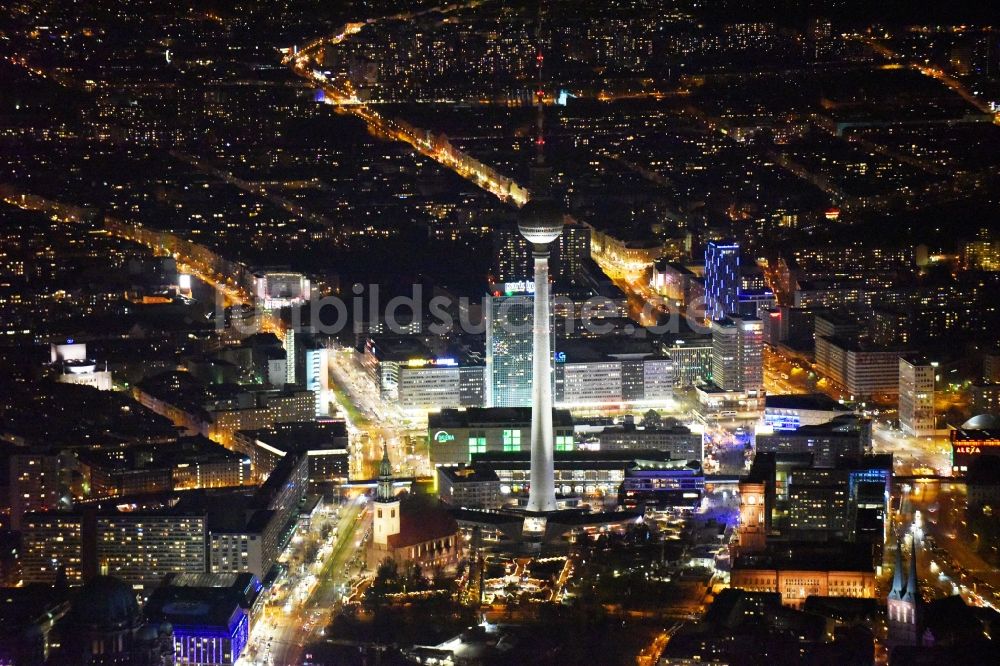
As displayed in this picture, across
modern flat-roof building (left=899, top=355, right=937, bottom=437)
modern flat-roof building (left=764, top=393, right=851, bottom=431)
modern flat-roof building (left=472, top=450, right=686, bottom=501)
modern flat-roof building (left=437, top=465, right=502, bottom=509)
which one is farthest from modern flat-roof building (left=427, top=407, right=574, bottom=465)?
modern flat-roof building (left=899, top=355, right=937, bottom=437)

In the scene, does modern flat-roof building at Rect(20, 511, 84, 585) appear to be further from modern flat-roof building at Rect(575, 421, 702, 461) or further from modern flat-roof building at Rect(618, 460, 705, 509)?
modern flat-roof building at Rect(575, 421, 702, 461)

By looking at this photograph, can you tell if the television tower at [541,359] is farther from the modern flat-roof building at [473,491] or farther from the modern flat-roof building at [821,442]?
the modern flat-roof building at [821,442]

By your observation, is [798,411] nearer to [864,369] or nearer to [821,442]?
[821,442]

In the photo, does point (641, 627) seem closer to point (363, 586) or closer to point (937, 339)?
point (363, 586)

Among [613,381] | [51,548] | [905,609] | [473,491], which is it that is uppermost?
[613,381]

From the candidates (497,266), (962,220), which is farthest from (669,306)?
(962,220)

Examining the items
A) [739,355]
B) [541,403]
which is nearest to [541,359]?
[541,403]

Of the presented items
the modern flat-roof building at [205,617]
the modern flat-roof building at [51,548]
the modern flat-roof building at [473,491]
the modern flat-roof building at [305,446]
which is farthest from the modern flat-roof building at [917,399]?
the modern flat-roof building at [51,548]
